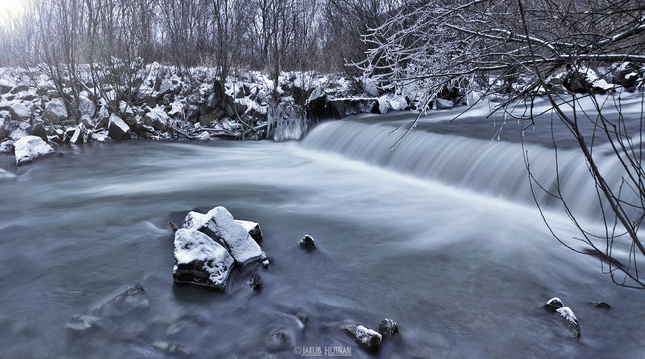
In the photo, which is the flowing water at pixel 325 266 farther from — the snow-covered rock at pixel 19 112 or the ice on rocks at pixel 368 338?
the snow-covered rock at pixel 19 112

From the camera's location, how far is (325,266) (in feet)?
12.2

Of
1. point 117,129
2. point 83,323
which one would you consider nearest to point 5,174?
point 117,129

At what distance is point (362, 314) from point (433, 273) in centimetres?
88

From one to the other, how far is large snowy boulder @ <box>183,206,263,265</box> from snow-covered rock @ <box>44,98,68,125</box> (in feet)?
28.1

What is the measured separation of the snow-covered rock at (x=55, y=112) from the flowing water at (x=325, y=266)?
3.61 m

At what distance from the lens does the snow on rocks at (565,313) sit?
8.96 ft

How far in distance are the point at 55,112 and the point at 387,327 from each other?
10.4m

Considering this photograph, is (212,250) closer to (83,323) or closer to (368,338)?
(83,323)

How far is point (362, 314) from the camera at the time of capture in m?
3.00

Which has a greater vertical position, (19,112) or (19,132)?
(19,112)

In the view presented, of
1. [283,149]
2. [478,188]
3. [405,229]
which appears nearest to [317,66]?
[283,149]

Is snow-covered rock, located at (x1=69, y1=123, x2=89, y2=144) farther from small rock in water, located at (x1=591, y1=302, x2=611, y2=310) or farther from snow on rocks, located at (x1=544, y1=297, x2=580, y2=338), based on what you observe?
small rock in water, located at (x1=591, y1=302, x2=611, y2=310)

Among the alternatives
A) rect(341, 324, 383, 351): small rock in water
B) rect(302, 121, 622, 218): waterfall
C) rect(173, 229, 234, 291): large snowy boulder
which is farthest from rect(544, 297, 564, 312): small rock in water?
rect(173, 229, 234, 291): large snowy boulder

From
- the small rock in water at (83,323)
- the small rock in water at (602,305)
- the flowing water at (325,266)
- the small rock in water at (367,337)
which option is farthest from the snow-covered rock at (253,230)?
the small rock in water at (602,305)
